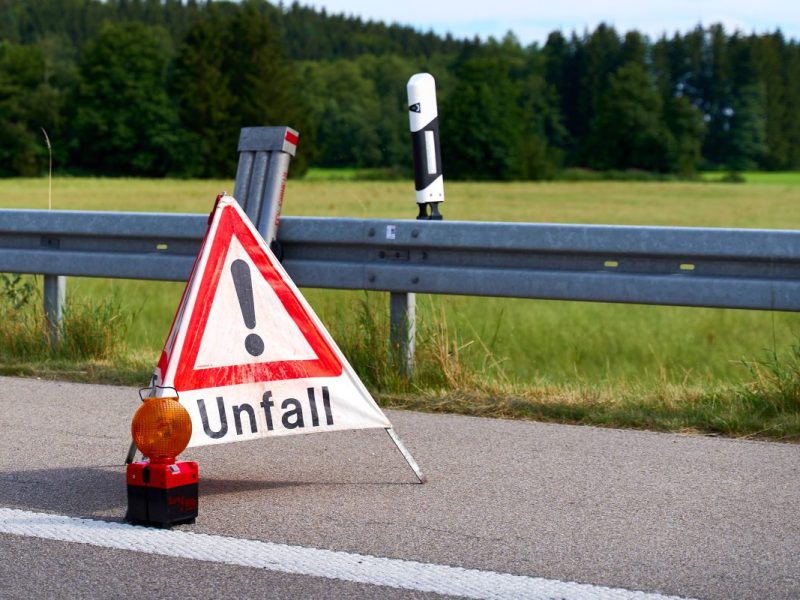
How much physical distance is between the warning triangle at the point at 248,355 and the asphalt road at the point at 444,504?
0.85ft

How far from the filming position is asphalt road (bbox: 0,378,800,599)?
11.8ft

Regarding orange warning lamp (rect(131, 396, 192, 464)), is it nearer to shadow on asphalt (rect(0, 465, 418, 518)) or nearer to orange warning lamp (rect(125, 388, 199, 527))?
orange warning lamp (rect(125, 388, 199, 527))

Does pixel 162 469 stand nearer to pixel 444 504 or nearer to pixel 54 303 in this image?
pixel 444 504

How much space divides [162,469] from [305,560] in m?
0.62

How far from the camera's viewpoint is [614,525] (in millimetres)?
4156

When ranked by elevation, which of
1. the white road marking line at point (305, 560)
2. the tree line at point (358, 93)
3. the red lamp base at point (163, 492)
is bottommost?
the white road marking line at point (305, 560)

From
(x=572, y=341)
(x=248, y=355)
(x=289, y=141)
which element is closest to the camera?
(x=248, y=355)

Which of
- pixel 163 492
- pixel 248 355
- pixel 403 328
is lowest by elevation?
pixel 163 492

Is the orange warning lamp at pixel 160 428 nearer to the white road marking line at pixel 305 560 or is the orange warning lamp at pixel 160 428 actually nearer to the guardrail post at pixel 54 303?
the white road marking line at pixel 305 560

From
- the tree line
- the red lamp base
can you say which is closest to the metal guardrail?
the red lamp base

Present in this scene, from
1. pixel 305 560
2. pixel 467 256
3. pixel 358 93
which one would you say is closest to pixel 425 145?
pixel 467 256

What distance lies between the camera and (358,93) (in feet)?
476

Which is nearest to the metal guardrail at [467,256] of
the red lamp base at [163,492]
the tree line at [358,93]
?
the red lamp base at [163,492]

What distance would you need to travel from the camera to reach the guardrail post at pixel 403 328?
6746mm
